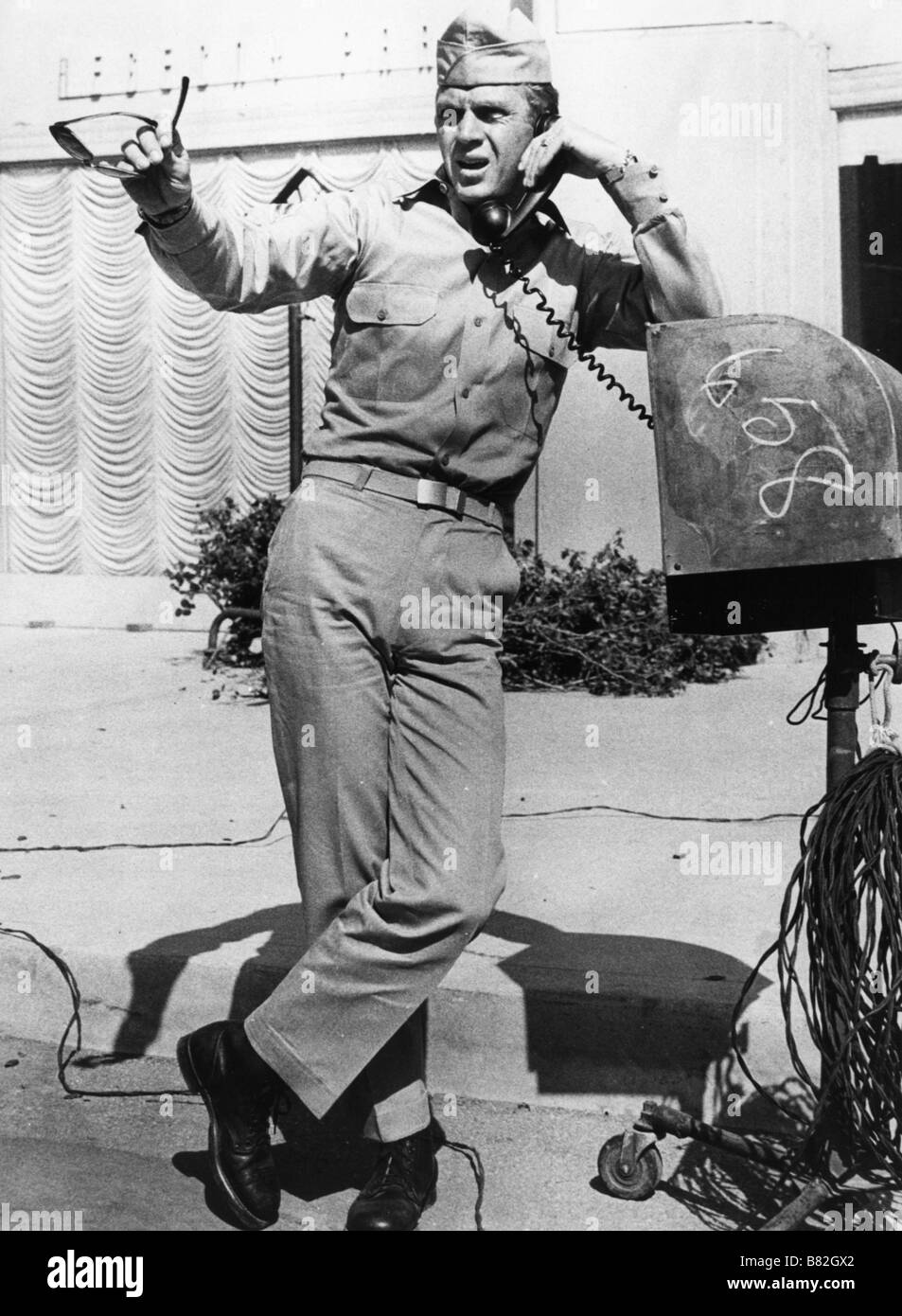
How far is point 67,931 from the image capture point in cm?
455

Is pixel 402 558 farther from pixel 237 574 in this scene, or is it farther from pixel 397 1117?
pixel 237 574

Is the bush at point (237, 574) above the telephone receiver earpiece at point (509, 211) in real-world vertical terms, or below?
below

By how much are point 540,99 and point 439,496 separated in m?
0.82

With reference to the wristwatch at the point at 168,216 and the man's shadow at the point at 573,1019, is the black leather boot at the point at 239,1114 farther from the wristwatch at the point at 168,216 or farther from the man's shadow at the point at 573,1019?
the wristwatch at the point at 168,216

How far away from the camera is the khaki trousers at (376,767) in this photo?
3.10 m

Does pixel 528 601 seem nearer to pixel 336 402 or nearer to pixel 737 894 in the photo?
pixel 737 894

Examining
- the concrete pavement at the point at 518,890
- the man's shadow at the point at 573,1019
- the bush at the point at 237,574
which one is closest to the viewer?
the man's shadow at the point at 573,1019

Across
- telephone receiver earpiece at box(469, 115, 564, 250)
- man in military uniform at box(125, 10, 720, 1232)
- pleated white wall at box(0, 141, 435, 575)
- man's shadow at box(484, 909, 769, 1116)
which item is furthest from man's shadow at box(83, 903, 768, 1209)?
pleated white wall at box(0, 141, 435, 575)

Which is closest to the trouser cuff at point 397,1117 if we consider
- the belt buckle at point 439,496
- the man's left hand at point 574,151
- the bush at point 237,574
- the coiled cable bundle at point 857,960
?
the coiled cable bundle at point 857,960

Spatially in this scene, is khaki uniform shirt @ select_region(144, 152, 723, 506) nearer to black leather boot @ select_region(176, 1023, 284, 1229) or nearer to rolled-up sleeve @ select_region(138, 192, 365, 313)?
rolled-up sleeve @ select_region(138, 192, 365, 313)

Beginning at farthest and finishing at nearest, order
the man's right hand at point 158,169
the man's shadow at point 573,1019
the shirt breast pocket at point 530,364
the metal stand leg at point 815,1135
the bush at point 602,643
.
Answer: the bush at point 602,643
the man's shadow at point 573,1019
the shirt breast pocket at point 530,364
the metal stand leg at point 815,1135
the man's right hand at point 158,169

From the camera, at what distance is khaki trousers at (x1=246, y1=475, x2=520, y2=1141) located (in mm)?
3100

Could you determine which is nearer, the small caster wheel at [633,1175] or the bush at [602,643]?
the small caster wheel at [633,1175]
